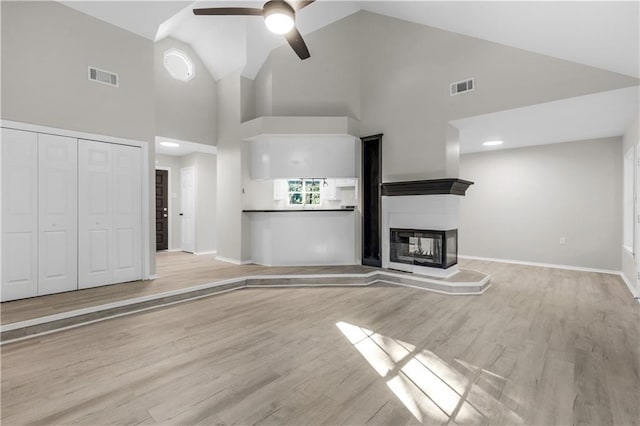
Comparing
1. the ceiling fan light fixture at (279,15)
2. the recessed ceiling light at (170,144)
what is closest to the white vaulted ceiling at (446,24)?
Result: the recessed ceiling light at (170,144)

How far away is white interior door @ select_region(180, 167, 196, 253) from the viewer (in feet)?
25.1

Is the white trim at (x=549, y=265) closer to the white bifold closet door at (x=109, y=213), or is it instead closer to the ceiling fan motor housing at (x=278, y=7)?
the ceiling fan motor housing at (x=278, y=7)

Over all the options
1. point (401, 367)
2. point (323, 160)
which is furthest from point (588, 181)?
point (401, 367)

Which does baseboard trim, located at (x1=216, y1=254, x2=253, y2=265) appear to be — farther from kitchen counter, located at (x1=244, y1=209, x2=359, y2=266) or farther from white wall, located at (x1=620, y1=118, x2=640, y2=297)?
white wall, located at (x1=620, y1=118, x2=640, y2=297)

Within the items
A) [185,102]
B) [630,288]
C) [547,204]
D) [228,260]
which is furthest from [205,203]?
[630,288]

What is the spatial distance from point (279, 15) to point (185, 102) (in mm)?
3958

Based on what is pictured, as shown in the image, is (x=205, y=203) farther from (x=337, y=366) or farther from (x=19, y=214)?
(x=337, y=366)

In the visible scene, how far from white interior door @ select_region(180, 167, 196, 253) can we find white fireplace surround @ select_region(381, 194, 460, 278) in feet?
15.9

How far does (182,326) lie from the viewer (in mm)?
3084

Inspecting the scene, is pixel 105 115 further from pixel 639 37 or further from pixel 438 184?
pixel 639 37

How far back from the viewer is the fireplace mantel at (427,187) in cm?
450

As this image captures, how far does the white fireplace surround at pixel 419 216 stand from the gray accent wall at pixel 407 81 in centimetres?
38

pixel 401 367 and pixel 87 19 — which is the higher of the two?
pixel 87 19

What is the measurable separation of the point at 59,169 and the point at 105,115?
933mm
